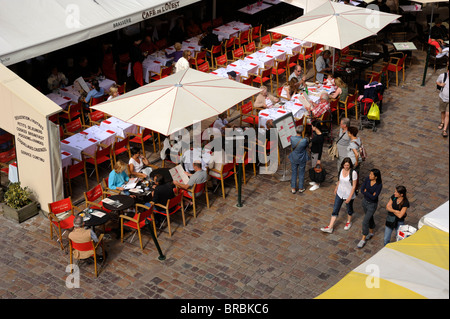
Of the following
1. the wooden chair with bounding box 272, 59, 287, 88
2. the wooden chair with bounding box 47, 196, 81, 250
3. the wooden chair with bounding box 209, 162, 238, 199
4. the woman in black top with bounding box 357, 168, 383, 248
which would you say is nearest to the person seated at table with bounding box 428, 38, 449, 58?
the wooden chair with bounding box 272, 59, 287, 88

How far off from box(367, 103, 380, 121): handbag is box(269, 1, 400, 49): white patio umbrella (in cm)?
161

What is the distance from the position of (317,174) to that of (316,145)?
0.61m

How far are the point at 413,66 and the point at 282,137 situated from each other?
26.5 feet

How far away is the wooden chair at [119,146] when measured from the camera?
13.9 meters

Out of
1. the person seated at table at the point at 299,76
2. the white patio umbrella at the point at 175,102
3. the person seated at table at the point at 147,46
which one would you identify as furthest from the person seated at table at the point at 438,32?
the white patio umbrella at the point at 175,102

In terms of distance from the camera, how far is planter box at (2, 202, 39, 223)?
496 inches

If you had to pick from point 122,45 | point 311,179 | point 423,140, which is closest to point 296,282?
point 311,179

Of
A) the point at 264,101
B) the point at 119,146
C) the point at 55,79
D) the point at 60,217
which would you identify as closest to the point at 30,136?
the point at 60,217

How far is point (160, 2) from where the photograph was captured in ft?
54.2

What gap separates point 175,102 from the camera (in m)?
12.4

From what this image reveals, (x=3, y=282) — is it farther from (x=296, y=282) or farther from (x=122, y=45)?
(x=122, y=45)

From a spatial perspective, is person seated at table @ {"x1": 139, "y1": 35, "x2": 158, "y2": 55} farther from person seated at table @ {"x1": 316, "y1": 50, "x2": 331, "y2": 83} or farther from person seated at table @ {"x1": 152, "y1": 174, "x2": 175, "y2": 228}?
person seated at table @ {"x1": 152, "y1": 174, "x2": 175, "y2": 228}

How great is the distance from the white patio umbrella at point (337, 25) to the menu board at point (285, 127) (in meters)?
2.58

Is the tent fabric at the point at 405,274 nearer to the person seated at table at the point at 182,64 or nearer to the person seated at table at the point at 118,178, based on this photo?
the person seated at table at the point at 118,178
